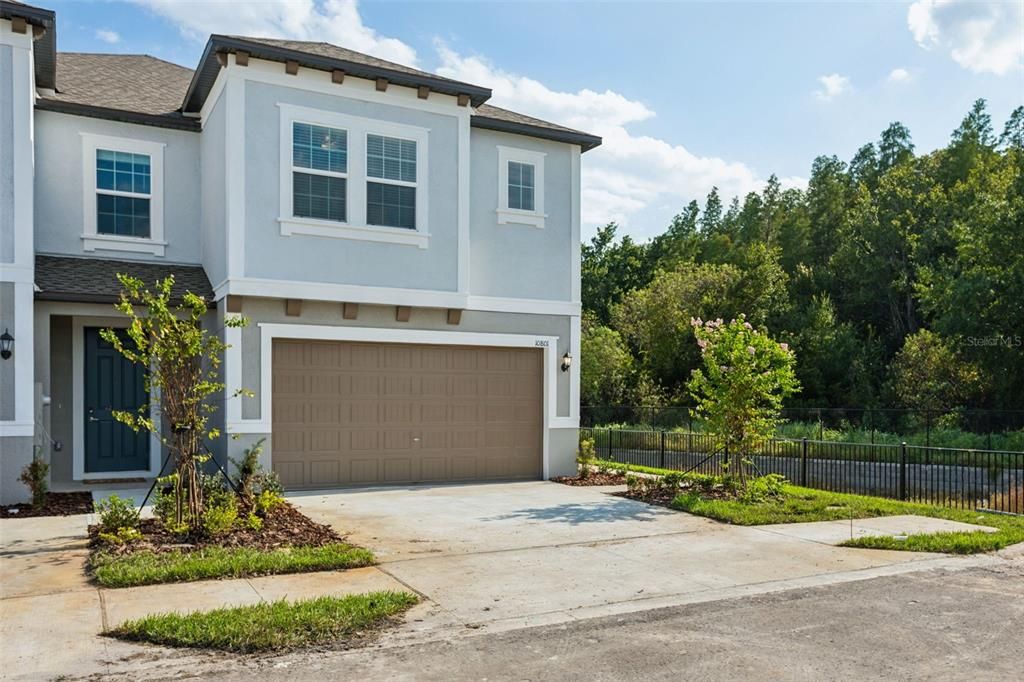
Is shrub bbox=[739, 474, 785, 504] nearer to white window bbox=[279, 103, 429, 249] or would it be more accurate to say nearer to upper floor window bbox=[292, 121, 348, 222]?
white window bbox=[279, 103, 429, 249]

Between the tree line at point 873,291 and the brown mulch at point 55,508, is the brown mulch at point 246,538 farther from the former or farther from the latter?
the tree line at point 873,291

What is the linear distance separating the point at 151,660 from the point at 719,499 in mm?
8677

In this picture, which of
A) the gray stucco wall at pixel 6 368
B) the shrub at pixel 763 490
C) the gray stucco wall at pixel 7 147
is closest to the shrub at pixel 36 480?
the gray stucco wall at pixel 6 368

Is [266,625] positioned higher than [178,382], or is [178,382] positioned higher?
[178,382]

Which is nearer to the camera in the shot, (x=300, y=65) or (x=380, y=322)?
(x=300, y=65)

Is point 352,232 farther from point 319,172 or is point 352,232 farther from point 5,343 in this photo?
point 5,343

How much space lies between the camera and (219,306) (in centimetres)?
1287

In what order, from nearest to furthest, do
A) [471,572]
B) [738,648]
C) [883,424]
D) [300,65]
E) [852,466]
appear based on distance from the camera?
1. [738,648]
2. [471,572]
3. [300,65]
4. [852,466]
5. [883,424]

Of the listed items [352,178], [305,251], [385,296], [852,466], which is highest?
[352,178]

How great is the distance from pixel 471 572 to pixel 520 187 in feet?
29.1

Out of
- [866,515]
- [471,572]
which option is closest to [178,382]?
[471,572]

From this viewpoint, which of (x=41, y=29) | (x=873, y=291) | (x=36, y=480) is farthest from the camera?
(x=873, y=291)

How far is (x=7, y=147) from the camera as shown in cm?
1110

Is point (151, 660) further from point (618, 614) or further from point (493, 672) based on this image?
point (618, 614)
